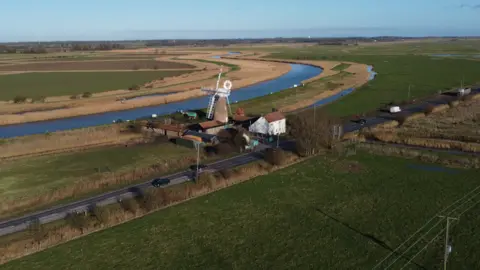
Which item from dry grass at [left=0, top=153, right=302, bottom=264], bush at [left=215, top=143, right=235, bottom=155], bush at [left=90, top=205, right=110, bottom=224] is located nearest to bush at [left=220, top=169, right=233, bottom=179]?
dry grass at [left=0, top=153, right=302, bottom=264]

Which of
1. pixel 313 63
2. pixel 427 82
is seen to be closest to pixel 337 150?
pixel 427 82

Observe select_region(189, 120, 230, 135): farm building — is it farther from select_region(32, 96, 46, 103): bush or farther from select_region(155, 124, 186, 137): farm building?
select_region(32, 96, 46, 103): bush

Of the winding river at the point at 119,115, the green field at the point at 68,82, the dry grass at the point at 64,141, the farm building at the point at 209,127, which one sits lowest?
the winding river at the point at 119,115

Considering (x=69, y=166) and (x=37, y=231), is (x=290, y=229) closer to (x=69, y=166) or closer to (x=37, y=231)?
(x=37, y=231)

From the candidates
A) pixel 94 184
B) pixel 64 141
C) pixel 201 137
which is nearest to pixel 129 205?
pixel 94 184

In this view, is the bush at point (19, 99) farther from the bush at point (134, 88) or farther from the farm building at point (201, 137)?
the farm building at point (201, 137)

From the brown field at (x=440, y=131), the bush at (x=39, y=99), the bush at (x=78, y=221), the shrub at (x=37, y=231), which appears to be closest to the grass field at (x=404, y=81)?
the brown field at (x=440, y=131)
